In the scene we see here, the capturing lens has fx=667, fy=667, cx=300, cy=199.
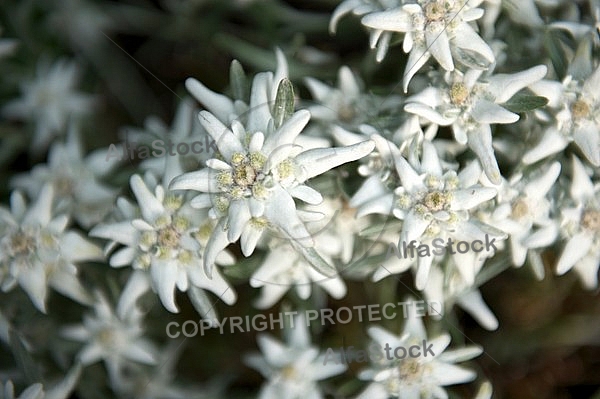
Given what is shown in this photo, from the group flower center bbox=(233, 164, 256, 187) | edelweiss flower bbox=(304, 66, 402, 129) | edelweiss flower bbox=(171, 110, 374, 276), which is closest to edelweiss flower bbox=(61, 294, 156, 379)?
edelweiss flower bbox=(171, 110, 374, 276)

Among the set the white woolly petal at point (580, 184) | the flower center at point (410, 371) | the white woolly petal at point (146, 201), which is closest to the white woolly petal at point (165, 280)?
the white woolly petal at point (146, 201)

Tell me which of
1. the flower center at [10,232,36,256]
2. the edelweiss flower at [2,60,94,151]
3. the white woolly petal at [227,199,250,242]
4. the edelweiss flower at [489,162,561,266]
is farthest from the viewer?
the edelweiss flower at [2,60,94,151]

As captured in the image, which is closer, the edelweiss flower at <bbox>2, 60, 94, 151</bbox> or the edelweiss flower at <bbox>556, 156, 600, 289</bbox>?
the edelweiss flower at <bbox>556, 156, 600, 289</bbox>

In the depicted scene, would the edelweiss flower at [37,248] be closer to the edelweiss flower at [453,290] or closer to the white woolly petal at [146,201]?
the white woolly petal at [146,201]

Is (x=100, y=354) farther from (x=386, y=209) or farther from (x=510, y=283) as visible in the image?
(x=510, y=283)

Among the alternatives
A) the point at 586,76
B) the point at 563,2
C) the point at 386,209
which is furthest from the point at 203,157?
the point at 563,2

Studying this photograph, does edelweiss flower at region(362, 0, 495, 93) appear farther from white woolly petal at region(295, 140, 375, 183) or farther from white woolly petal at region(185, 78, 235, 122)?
white woolly petal at region(185, 78, 235, 122)

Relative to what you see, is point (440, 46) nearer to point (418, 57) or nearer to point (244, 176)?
point (418, 57)
